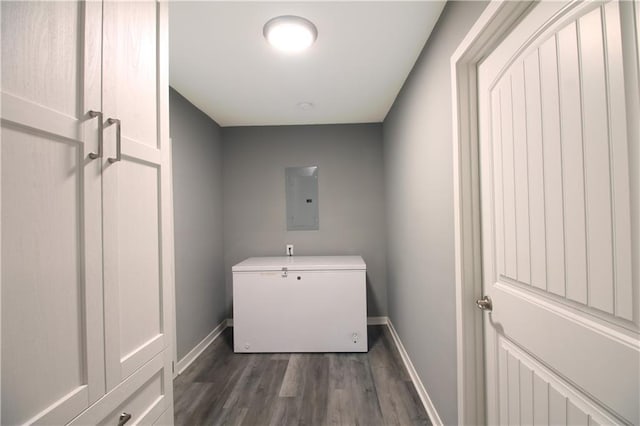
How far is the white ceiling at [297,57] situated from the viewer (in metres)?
1.36

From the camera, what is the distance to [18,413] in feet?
1.72

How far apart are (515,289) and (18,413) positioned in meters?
1.40

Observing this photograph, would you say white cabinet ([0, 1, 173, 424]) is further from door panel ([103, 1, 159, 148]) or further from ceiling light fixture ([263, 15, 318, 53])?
ceiling light fixture ([263, 15, 318, 53])

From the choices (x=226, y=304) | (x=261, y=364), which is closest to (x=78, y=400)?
(x=261, y=364)

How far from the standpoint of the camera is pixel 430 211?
5.32ft

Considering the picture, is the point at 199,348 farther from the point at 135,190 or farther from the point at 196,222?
the point at 135,190

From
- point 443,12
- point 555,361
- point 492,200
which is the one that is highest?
point 443,12

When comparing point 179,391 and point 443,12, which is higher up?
point 443,12

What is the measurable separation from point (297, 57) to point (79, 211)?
1580 mm

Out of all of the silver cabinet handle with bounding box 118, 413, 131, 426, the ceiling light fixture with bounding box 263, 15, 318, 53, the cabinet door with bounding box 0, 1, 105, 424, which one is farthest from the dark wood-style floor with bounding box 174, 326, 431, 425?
the ceiling light fixture with bounding box 263, 15, 318, 53

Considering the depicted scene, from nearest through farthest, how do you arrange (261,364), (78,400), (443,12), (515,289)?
(78,400), (515,289), (443,12), (261,364)

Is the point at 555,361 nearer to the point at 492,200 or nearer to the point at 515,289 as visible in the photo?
the point at 515,289

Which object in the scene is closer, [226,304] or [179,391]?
[179,391]

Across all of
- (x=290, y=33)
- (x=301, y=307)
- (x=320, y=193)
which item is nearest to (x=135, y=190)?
(x=290, y=33)
